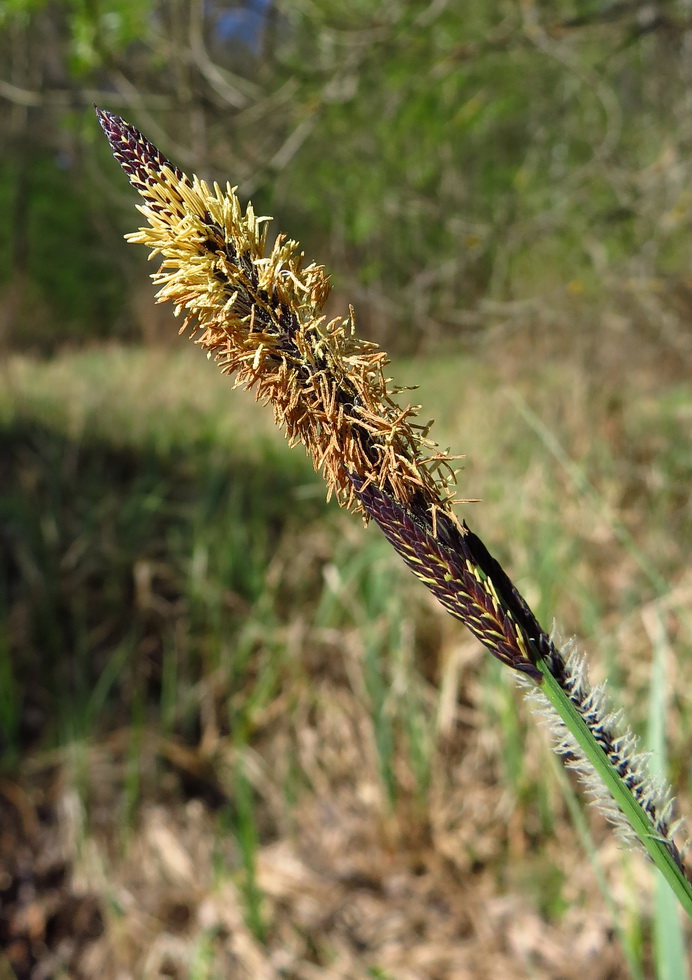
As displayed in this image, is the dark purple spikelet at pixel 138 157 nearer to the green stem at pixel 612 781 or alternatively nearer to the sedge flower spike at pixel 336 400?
the sedge flower spike at pixel 336 400

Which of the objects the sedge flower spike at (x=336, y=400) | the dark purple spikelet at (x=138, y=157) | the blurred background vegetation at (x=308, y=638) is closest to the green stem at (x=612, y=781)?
the sedge flower spike at (x=336, y=400)

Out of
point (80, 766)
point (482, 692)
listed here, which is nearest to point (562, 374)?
point (482, 692)

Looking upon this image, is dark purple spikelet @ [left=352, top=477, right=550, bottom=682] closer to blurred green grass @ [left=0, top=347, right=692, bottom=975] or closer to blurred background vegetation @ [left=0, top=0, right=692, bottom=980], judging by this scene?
blurred background vegetation @ [left=0, top=0, right=692, bottom=980]

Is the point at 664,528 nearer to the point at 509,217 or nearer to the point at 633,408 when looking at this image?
the point at 633,408

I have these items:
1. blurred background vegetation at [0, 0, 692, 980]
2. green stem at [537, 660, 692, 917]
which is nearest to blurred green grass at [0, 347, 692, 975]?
blurred background vegetation at [0, 0, 692, 980]

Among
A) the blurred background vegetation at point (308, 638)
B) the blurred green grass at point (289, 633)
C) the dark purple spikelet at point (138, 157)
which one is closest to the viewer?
the dark purple spikelet at point (138, 157)

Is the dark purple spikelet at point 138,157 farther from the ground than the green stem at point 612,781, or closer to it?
farther from the ground

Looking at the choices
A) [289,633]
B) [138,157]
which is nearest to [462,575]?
[138,157]
